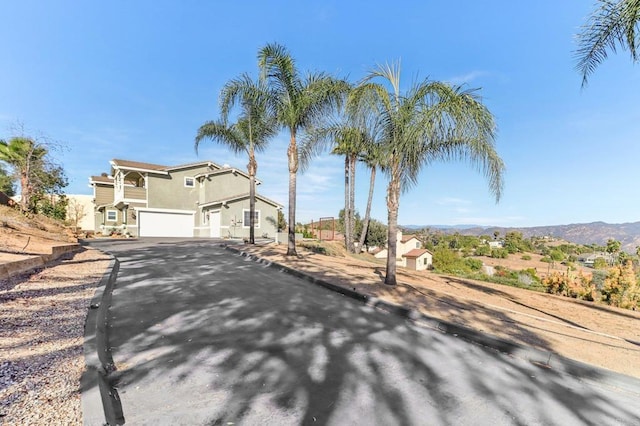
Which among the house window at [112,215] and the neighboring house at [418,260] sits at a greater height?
the house window at [112,215]

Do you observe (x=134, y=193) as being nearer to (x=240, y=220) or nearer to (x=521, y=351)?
(x=240, y=220)

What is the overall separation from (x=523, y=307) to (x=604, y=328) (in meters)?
1.28

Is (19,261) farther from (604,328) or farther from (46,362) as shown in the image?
(604,328)

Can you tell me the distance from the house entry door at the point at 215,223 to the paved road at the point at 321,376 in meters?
19.4

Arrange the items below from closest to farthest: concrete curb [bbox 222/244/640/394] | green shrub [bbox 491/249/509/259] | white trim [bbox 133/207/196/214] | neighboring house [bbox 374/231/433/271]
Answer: concrete curb [bbox 222/244/640/394]
white trim [bbox 133/207/196/214]
neighboring house [bbox 374/231/433/271]
green shrub [bbox 491/249/509/259]

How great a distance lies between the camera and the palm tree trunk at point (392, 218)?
7125 mm

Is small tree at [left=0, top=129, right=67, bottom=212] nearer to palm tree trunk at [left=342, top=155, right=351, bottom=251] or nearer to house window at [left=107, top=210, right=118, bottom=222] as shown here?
house window at [left=107, top=210, right=118, bottom=222]

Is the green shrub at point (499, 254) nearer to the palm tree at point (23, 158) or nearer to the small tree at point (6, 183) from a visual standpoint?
the palm tree at point (23, 158)

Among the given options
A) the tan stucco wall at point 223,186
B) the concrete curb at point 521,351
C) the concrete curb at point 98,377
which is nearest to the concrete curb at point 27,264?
the concrete curb at point 98,377

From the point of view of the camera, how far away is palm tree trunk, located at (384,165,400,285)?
A: 7.12 metres

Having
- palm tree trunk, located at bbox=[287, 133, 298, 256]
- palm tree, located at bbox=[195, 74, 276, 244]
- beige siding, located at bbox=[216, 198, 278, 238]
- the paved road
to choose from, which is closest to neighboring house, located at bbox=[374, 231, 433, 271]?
beige siding, located at bbox=[216, 198, 278, 238]

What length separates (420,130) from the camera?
6266mm

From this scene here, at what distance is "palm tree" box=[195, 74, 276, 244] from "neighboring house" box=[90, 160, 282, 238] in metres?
7.09

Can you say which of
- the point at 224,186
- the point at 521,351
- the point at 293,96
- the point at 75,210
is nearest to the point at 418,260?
the point at 224,186
